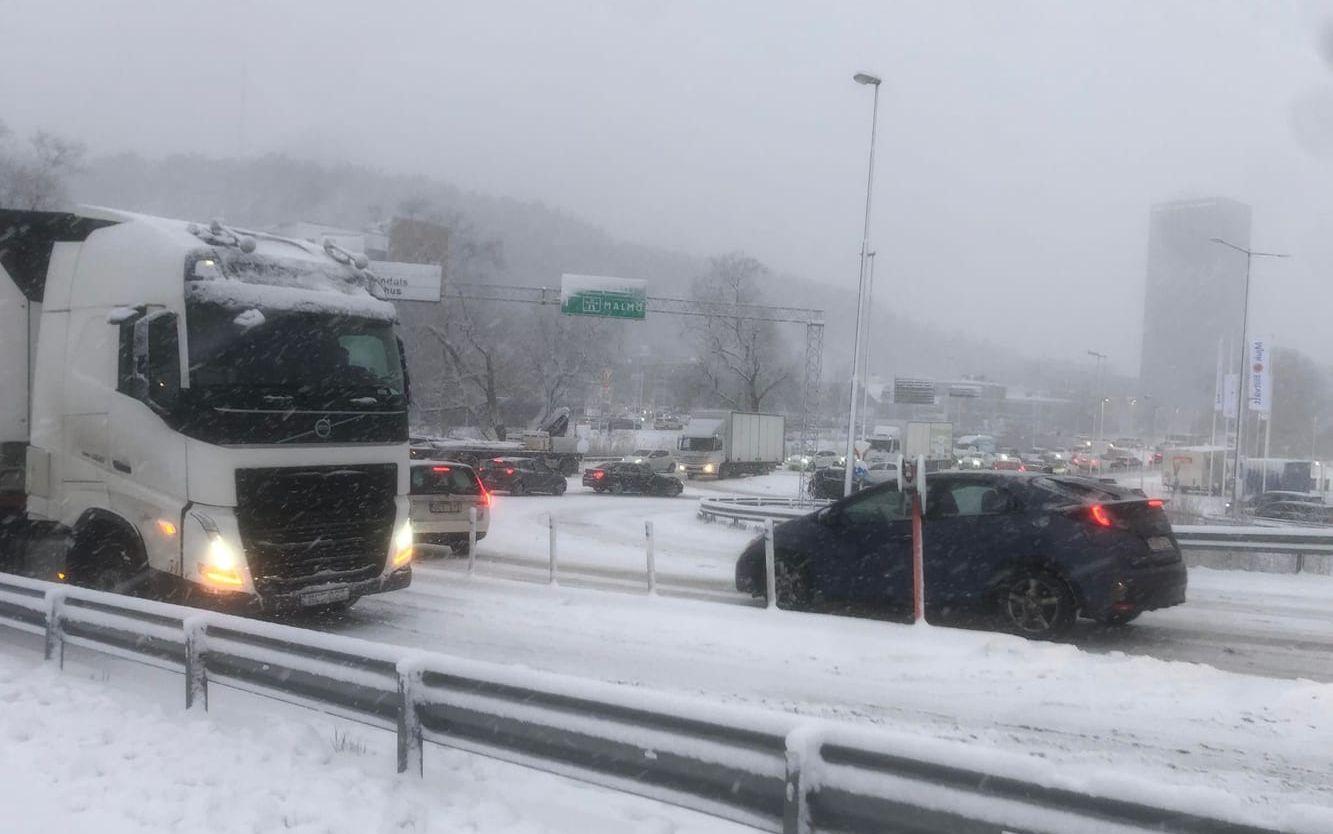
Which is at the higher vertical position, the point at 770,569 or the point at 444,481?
the point at 444,481

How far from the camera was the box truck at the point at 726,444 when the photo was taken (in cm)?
5441

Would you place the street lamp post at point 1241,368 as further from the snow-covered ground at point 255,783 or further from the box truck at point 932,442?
the snow-covered ground at point 255,783

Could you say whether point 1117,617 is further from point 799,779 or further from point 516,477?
point 516,477

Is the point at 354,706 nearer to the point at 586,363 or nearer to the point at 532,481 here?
the point at 532,481

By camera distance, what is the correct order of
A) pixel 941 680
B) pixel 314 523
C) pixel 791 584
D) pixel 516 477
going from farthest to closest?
pixel 516 477, pixel 791 584, pixel 314 523, pixel 941 680

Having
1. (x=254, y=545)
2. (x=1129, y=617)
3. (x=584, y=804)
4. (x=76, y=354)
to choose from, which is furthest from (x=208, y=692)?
(x=1129, y=617)

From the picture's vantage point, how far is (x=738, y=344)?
75438 millimetres

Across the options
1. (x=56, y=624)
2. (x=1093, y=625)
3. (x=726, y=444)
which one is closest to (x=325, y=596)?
(x=56, y=624)

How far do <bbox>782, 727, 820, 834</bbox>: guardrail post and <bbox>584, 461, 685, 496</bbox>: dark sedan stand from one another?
36.2 metres

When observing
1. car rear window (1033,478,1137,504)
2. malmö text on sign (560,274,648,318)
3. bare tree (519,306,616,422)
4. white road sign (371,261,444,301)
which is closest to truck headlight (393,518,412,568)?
car rear window (1033,478,1137,504)

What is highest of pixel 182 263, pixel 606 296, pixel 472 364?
pixel 606 296

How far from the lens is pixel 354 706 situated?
5.66 meters

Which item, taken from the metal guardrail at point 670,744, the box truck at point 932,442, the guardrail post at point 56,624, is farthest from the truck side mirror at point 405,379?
the box truck at point 932,442

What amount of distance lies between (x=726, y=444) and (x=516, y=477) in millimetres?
20221
